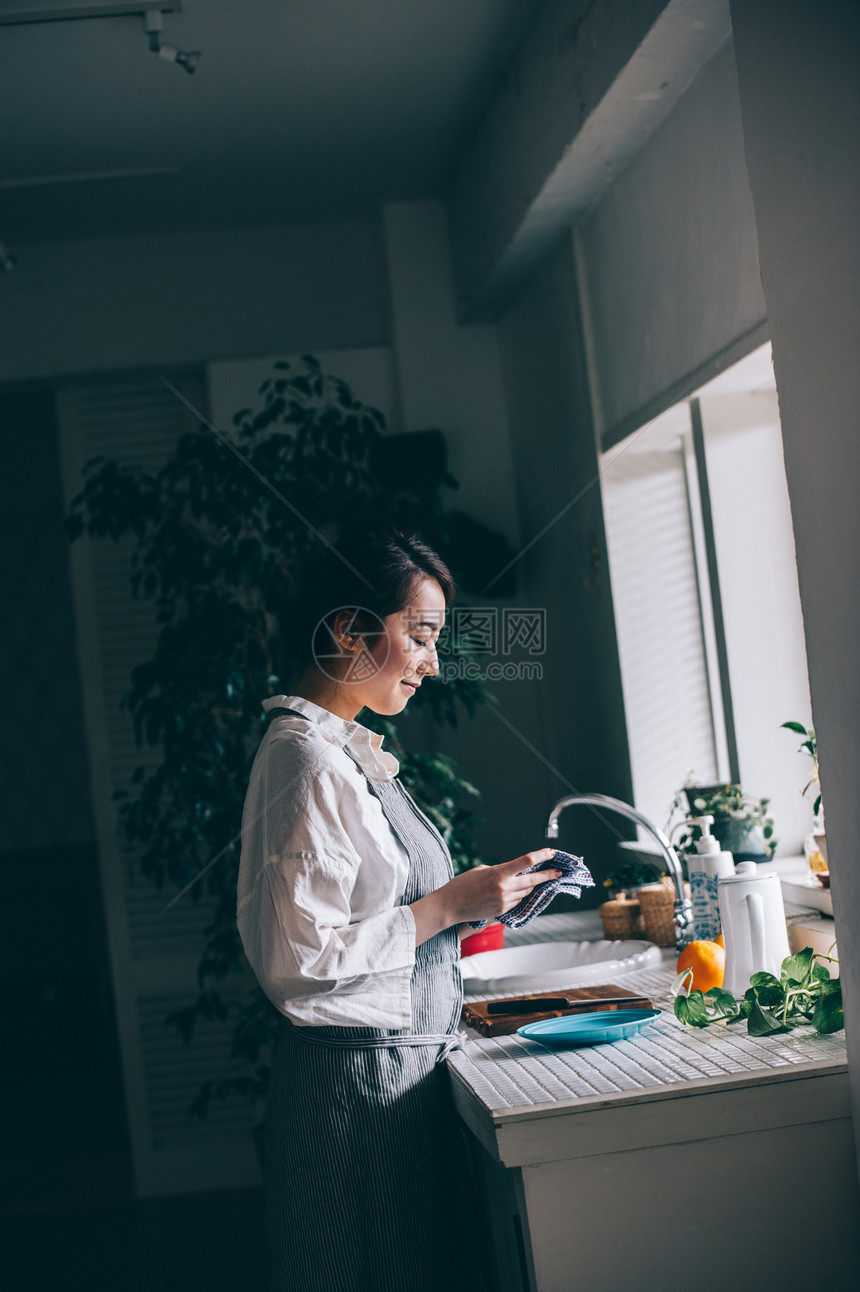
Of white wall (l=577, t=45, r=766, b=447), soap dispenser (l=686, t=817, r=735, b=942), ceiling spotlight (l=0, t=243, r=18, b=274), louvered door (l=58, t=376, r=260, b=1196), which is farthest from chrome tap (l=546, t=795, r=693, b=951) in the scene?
ceiling spotlight (l=0, t=243, r=18, b=274)

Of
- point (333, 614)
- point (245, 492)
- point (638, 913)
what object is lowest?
point (638, 913)

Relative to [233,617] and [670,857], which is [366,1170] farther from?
[233,617]

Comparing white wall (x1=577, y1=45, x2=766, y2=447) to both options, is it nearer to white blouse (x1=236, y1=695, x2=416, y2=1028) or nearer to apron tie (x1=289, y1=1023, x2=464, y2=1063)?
white blouse (x1=236, y1=695, x2=416, y2=1028)

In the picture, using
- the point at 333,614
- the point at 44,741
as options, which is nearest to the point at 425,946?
the point at 333,614

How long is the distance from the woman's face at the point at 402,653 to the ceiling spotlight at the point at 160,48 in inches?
52.6

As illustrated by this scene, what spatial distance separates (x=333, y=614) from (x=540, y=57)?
1.54 meters

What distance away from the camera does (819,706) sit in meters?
1.27

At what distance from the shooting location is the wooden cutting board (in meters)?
1.60

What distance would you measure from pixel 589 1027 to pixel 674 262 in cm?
144

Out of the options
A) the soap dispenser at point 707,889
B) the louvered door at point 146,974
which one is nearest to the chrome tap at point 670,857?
the soap dispenser at point 707,889

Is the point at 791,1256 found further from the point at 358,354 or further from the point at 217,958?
the point at 358,354

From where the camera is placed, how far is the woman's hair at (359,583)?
1.49 m

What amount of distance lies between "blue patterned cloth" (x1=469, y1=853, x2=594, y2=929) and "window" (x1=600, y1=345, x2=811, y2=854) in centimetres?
93

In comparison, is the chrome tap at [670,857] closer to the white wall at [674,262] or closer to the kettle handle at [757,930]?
the kettle handle at [757,930]
